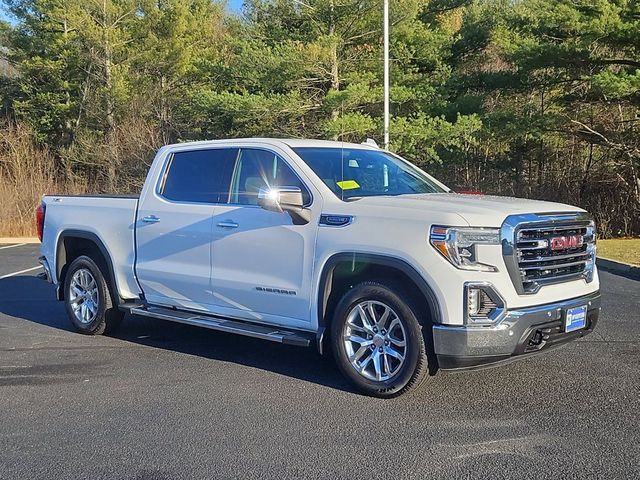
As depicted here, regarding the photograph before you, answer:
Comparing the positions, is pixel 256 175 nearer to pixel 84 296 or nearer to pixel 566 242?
pixel 566 242

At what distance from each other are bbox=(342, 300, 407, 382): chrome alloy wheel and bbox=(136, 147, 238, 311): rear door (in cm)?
156

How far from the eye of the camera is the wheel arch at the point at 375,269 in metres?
4.76

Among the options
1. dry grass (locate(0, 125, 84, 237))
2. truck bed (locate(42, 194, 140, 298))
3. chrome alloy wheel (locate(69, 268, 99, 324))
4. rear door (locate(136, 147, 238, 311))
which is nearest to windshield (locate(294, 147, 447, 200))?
rear door (locate(136, 147, 238, 311))

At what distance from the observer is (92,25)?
31.3 meters

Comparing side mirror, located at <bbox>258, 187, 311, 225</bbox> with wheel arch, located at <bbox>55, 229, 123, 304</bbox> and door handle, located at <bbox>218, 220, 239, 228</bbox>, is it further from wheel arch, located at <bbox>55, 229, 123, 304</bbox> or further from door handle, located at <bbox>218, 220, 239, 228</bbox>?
wheel arch, located at <bbox>55, 229, 123, 304</bbox>

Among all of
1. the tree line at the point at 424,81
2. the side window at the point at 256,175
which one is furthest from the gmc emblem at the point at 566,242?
the tree line at the point at 424,81

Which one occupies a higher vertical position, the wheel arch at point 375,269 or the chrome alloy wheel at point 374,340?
the wheel arch at point 375,269

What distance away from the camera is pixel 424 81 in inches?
990

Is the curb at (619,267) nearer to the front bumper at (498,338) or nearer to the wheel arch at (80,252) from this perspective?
the front bumper at (498,338)

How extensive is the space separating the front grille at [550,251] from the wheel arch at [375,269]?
59cm

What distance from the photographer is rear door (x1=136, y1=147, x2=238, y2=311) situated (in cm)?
619

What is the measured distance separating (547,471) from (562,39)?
67.0 feet

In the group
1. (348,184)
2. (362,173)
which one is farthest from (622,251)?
(348,184)

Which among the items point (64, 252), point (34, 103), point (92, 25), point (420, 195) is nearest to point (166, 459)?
point (420, 195)
